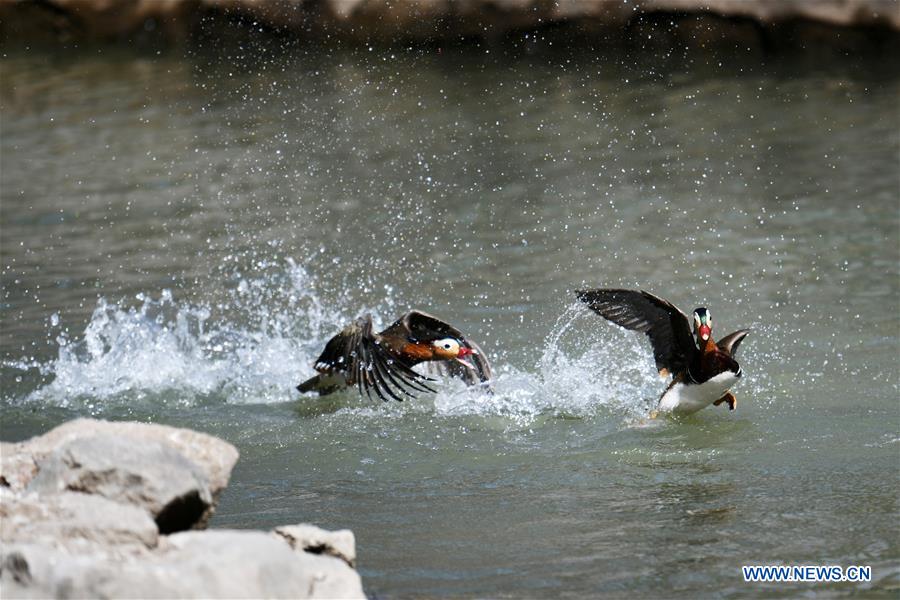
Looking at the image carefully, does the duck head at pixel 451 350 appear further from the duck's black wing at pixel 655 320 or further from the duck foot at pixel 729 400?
the duck foot at pixel 729 400

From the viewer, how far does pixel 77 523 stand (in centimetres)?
346

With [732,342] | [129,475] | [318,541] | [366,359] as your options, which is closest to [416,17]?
[366,359]

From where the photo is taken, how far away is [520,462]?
5703 mm

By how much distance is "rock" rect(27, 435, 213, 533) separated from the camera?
11.9 ft

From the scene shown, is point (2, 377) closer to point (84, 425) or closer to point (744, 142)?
point (84, 425)

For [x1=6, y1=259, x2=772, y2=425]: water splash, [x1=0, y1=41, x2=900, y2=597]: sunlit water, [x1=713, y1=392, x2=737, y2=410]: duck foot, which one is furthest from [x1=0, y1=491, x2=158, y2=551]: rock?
[x1=713, y1=392, x2=737, y2=410]: duck foot

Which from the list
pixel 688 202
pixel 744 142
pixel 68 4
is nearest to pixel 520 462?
pixel 688 202

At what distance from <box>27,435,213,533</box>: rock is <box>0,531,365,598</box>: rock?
120 mm

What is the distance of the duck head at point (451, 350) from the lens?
A: 21.8 ft

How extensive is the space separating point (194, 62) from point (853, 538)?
1255cm

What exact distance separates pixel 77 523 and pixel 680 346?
11.8 ft

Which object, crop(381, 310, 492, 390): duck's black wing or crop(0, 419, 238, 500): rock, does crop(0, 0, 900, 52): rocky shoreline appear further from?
crop(0, 419, 238, 500): rock

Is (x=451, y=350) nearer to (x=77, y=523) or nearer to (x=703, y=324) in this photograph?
(x=703, y=324)

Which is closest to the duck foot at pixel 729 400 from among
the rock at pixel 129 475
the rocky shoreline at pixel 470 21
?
the rock at pixel 129 475
